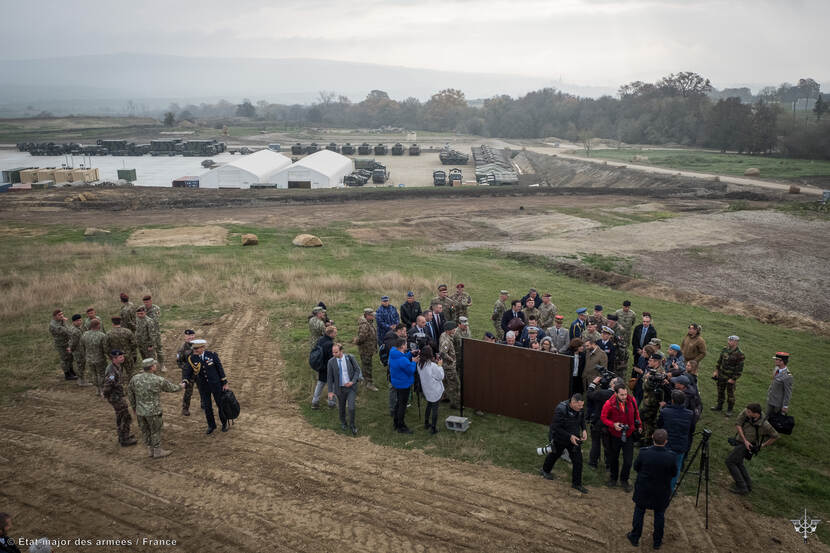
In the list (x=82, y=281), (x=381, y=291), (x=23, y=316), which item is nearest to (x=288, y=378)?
(x=381, y=291)

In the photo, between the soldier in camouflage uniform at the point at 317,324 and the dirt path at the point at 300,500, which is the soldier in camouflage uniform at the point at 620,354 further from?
the soldier in camouflage uniform at the point at 317,324

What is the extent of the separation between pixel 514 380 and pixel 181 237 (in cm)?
2342

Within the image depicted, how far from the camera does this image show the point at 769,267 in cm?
2422

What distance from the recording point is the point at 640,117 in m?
99.4

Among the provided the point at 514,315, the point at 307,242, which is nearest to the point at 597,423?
the point at 514,315

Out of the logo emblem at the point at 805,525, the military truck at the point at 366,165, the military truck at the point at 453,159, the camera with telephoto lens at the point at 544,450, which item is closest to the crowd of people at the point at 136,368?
the camera with telephoto lens at the point at 544,450

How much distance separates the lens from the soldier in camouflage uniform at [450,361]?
1027 centimetres

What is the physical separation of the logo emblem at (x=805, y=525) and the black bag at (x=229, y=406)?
8.68 metres

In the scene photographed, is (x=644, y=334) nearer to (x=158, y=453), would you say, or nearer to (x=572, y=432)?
(x=572, y=432)

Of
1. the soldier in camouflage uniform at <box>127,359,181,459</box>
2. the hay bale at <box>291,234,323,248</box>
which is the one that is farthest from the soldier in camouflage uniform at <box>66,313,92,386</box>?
the hay bale at <box>291,234,323,248</box>

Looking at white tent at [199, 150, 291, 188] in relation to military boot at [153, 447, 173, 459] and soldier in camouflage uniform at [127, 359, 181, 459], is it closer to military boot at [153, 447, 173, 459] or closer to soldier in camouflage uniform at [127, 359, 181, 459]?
soldier in camouflage uniform at [127, 359, 181, 459]

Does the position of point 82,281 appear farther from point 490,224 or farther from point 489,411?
point 490,224

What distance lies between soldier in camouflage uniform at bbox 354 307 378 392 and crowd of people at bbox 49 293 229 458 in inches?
113

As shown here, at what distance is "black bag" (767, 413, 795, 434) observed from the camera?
356 inches
